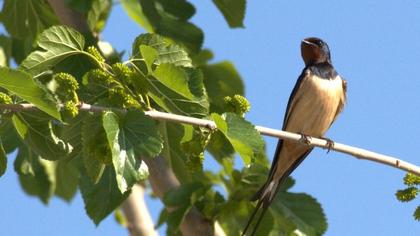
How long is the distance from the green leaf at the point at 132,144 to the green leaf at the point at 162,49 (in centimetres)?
36

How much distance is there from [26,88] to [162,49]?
2.27ft

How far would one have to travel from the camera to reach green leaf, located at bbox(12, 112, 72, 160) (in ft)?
11.4

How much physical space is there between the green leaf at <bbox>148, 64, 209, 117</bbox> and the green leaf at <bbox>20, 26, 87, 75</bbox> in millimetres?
309

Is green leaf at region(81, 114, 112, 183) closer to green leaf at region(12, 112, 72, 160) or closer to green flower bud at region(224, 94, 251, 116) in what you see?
green leaf at region(12, 112, 72, 160)

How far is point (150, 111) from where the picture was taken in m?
3.28

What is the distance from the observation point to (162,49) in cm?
354

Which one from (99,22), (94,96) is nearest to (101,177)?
(94,96)

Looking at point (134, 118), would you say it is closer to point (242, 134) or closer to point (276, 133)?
point (242, 134)

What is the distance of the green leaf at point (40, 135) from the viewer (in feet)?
11.4

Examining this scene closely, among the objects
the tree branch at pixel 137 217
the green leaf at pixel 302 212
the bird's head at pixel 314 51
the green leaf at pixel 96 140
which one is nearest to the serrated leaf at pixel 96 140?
the green leaf at pixel 96 140

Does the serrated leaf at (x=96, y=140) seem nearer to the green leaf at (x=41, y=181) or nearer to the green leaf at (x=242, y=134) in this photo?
the green leaf at (x=242, y=134)

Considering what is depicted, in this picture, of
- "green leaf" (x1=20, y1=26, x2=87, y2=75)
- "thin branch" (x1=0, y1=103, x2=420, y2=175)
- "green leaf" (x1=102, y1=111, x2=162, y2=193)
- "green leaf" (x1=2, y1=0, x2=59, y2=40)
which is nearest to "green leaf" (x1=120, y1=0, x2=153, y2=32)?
"green leaf" (x1=2, y1=0, x2=59, y2=40)

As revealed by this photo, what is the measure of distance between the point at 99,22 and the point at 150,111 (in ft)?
8.09

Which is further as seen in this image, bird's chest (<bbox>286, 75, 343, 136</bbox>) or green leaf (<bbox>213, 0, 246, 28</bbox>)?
bird's chest (<bbox>286, 75, 343, 136</bbox>)
